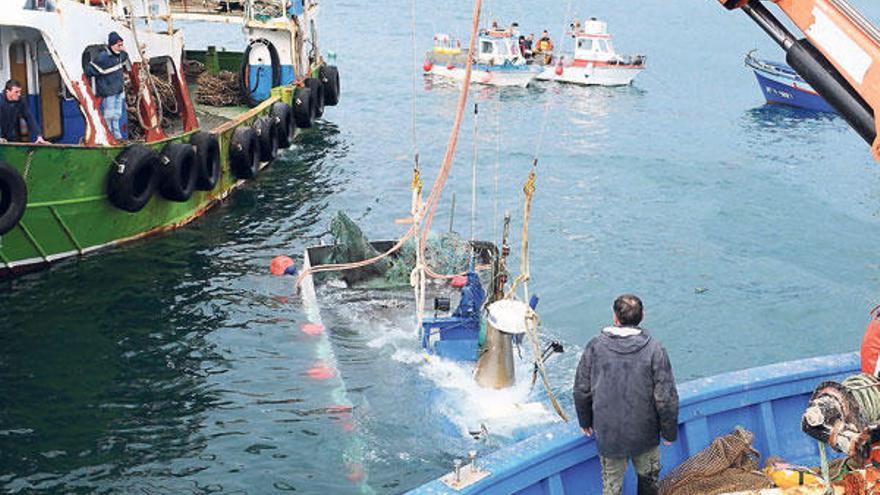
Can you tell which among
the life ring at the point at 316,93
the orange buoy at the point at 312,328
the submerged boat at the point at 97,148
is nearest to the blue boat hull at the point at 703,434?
the orange buoy at the point at 312,328

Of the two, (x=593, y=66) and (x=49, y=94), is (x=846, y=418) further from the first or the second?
(x=593, y=66)

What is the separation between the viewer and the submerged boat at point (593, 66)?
37031 mm

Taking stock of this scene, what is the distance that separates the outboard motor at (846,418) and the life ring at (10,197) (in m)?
10.4

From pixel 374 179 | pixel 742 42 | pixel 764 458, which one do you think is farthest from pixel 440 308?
pixel 742 42

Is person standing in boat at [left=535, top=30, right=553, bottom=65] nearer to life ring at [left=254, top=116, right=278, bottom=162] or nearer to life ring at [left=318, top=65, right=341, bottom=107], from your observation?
life ring at [left=318, top=65, right=341, bottom=107]

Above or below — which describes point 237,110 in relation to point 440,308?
above

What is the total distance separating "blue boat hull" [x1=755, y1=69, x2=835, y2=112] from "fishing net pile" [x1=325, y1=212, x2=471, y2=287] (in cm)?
2413

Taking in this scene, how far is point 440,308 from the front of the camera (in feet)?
36.4

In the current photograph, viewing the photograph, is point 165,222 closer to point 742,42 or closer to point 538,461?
point 538,461

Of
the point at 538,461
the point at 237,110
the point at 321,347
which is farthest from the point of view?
the point at 237,110

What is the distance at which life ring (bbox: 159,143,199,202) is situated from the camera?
604 inches

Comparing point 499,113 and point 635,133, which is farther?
point 499,113

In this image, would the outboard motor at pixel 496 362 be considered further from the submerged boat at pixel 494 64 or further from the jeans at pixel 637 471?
the submerged boat at pixel 494 64

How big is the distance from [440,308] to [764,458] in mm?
4923
